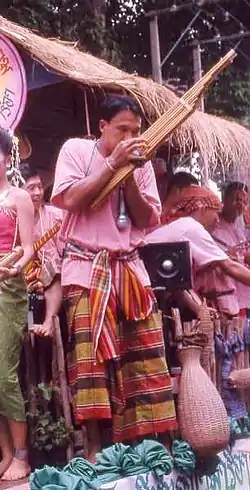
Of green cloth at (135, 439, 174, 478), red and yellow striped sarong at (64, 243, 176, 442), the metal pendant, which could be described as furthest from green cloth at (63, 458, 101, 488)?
the metal pendant

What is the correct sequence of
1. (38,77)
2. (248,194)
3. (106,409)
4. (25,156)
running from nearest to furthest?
(106,409), (38,77), (25,156), (248,194)

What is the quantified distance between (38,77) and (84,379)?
2.72 metres

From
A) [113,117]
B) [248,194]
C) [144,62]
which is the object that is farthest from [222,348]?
[144,62]

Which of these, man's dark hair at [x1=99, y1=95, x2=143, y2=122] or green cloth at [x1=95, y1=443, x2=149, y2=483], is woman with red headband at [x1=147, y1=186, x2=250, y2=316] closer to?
man's dark hair at [x1=99, y1=95, x2=143, y2=122]

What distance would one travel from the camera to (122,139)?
14.3 ft

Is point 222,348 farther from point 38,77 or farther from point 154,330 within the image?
point 38,77

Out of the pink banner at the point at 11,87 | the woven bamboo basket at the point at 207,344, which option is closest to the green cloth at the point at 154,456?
the woven bamboo basket at the point at 207,344

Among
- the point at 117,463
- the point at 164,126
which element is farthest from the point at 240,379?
the point at 164,126

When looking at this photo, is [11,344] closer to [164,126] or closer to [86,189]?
[86,189]

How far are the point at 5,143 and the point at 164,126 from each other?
80 cm

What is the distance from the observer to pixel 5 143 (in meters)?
4.25

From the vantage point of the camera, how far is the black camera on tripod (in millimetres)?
4902

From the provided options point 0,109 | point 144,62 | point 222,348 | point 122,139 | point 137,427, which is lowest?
point 137,427

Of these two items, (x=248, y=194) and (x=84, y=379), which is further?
(x=248, y=194)
